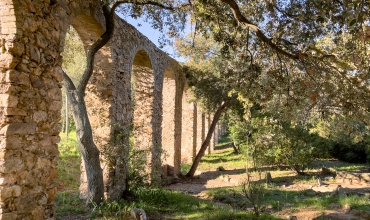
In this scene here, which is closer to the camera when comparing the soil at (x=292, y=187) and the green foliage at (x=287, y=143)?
the soil at (x=292, y=187)

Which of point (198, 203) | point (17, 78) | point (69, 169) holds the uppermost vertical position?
point (17, 78)

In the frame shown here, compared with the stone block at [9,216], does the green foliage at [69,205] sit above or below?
below

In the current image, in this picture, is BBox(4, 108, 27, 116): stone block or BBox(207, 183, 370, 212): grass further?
BBox(207, 183, 370, 212): grass

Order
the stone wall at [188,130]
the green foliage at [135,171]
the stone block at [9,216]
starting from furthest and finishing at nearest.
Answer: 1. the stone wall at [188,130]
2. the green foliage at [135,171]
3. the stone block at [9,216]

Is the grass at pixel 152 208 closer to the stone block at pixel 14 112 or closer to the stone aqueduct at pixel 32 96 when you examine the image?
the stone aqueduct at pixel 32 96

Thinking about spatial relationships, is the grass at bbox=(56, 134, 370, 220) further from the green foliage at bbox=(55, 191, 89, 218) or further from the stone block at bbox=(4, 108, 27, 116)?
the stone block at bbox=(4, 108, 27, 116)

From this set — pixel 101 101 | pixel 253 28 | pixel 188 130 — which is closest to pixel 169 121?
pixel 188 130

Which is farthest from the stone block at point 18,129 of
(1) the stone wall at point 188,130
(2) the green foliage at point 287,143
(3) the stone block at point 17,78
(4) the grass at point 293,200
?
(1) the stone wall at point 188,130

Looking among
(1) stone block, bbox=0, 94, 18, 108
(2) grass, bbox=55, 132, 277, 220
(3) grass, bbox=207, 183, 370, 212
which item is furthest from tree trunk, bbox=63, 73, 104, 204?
(3) grass, bbox=207, 183, 370, 212

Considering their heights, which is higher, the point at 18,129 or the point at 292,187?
the point at 18,129

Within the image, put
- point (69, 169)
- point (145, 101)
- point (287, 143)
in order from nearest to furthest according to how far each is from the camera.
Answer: point (145, 101) < point (69, 169) < point (287, 143)

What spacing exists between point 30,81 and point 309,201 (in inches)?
252

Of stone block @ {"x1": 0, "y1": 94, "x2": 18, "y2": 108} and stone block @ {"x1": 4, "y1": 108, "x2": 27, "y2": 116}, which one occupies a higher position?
stone block @ {"x1": 0, "y1": 94, "x2": 18, "y2": 108}

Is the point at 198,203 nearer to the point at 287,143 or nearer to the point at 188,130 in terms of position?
the point at 287,143
